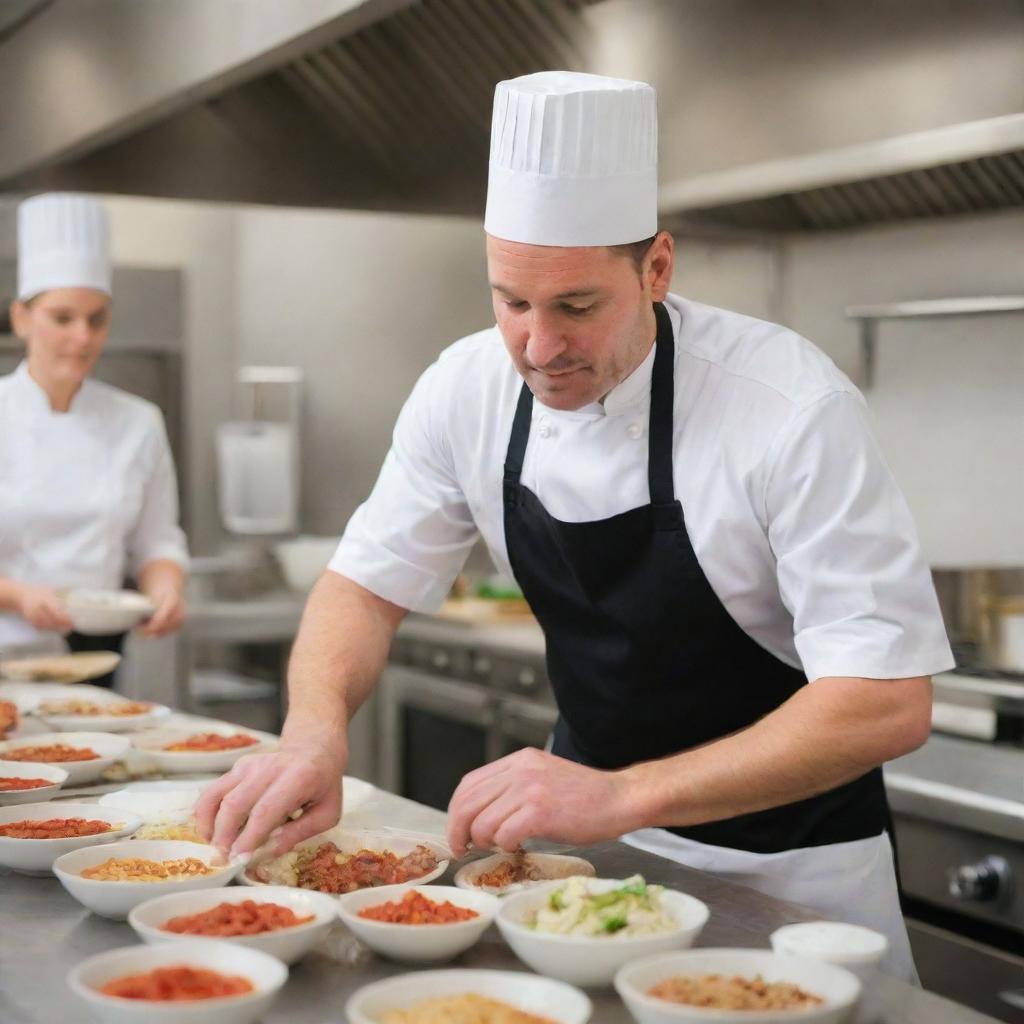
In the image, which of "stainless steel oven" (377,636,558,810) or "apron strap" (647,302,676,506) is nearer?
"apron strap" (647,302,676,506)

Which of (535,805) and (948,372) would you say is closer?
(535,805)

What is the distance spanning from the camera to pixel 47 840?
5.32 ft

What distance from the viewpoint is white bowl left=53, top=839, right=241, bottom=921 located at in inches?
57.2

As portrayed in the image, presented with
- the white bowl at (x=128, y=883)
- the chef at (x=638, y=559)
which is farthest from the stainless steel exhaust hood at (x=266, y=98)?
the white bowl at (x=128, y=883)

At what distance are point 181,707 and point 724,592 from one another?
3189 mm

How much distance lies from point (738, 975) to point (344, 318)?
4928 millimetres

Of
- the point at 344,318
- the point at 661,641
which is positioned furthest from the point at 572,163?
the point at 344,318

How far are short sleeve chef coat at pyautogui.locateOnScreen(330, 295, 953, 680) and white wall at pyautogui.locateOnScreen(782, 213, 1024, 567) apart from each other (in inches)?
62.8

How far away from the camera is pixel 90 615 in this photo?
2988mm

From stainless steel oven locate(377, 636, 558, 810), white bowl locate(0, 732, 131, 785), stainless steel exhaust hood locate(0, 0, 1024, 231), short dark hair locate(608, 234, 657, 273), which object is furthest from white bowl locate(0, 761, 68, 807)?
→ stainless steel oven locate(377, 636, 558, 810)

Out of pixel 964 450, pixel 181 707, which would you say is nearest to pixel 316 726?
pixel 964 450

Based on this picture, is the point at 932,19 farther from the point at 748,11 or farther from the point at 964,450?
the point at 964,450

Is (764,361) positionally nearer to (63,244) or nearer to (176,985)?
(176,985)

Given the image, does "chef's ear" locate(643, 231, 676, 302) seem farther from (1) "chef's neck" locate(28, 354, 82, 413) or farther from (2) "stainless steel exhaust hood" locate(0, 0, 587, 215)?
(1) "chef's neck" locate(28, 354, 82, 413)
